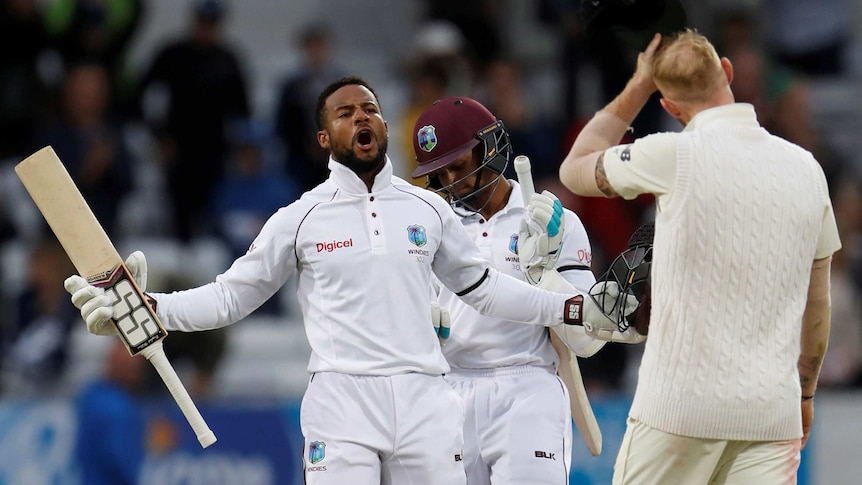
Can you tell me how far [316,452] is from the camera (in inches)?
189

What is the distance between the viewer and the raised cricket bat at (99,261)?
4832 mm

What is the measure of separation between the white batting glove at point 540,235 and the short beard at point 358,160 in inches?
24.3

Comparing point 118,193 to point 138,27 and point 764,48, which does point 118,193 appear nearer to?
point 138,27

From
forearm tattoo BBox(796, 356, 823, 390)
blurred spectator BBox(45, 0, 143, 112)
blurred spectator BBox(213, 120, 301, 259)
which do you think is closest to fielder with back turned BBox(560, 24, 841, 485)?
forearm tattoo BBox(796, 356, 823, 390)

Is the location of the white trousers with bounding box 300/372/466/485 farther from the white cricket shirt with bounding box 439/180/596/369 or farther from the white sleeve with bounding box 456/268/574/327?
the white cricket shirt with bounding box 439/180/596/369

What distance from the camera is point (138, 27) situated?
10.6 meters

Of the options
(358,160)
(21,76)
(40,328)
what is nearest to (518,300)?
(358,160)

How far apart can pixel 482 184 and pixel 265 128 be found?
564 centimetres

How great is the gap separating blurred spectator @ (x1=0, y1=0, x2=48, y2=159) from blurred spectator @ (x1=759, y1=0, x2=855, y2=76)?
593cm

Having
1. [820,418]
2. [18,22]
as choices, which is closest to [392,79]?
[18,22]

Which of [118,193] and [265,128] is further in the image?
[265,128]

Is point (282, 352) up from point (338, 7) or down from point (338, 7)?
down

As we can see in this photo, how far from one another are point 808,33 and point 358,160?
785 cm

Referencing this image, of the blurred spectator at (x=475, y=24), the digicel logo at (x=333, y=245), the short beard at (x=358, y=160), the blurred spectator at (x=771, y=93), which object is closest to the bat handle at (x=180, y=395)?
the digicel logo at (x=333, y=245)
